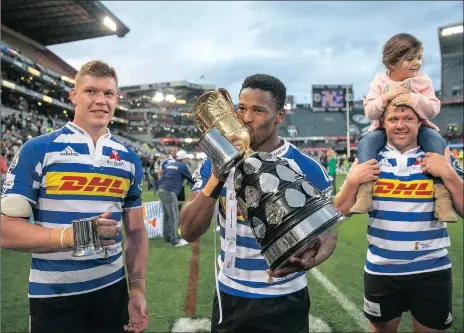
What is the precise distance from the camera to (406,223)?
7.92 feet

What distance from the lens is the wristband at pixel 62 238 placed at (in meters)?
1.62

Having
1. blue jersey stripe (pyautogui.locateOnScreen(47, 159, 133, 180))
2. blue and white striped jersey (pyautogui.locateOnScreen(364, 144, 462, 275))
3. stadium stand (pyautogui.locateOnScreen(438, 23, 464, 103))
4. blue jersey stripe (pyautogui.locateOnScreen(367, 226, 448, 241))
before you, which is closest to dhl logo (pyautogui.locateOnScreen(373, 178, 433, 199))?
blue and white striped jersey (pyautogui.locateOnScreen(364, 144, 462, 275))

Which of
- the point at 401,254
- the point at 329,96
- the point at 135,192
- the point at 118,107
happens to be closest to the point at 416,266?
the point at 401,254

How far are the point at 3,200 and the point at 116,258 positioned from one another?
2.20 ft

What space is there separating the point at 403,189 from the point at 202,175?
4.24ft

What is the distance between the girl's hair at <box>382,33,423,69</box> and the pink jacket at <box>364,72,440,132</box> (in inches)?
5.5

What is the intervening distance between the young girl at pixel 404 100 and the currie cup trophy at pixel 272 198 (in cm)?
106

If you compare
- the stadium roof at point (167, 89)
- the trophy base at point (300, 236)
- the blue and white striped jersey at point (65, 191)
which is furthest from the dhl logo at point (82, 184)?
the stadium roof at point (167, 89)

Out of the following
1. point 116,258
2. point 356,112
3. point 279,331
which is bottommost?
point 279,331

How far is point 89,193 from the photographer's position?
2.06 m

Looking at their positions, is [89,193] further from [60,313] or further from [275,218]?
[275,218]

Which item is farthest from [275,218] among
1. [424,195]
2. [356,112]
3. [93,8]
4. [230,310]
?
[356,112]

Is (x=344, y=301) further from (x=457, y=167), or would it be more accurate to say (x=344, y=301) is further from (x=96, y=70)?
(x=96, y=70)

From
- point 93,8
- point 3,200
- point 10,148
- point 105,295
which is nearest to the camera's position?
point 3,200
